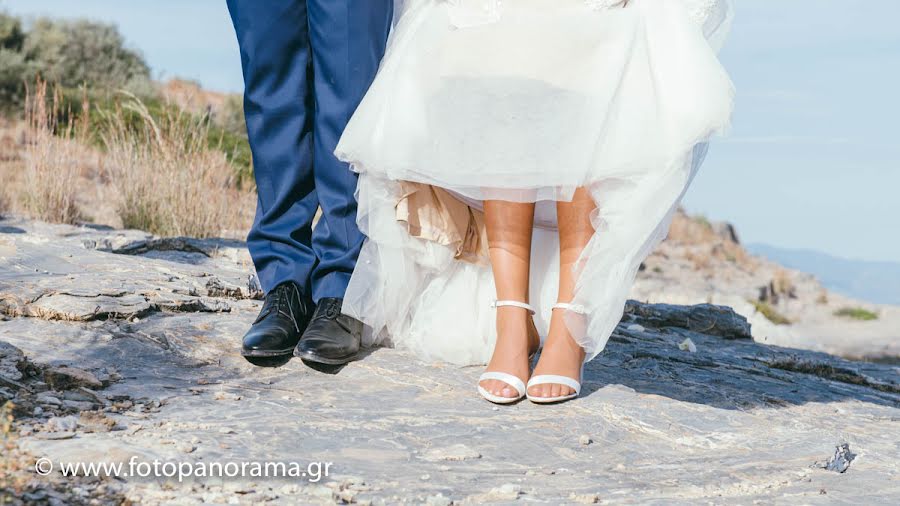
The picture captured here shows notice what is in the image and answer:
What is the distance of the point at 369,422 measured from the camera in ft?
8.68

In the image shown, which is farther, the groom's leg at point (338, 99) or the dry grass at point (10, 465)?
the groom's leg at point (338, 99)

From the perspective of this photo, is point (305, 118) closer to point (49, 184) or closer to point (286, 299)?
point (286, 299)

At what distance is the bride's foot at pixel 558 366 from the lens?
291 cm

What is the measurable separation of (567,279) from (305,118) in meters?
1.16

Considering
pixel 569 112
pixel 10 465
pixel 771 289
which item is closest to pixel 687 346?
pixel 569 112

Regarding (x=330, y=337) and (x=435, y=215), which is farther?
(x=435, y=215)

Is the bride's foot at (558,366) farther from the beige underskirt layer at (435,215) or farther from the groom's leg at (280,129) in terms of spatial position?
the groom's leg at (280,129)

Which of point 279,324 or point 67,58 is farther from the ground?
point 67,58

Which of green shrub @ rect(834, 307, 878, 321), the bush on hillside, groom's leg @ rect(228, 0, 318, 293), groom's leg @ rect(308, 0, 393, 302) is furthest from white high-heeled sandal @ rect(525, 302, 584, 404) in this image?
green shrub @ rect(834, 307, 878, 321)

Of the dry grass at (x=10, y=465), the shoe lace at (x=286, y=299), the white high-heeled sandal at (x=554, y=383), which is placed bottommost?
the dry grass at (x=10, y=465)

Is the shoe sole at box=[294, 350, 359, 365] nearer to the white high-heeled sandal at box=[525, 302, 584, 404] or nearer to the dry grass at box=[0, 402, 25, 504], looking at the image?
the white high-heeled sandal at box=[525, 302, 584, 404]

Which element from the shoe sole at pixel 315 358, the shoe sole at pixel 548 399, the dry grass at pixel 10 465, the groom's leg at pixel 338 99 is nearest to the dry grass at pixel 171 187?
the groom's leg at pixel 338 99

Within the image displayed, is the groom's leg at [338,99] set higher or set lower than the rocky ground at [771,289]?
higher

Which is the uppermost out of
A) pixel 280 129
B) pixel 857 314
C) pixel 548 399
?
pixel 280 129
